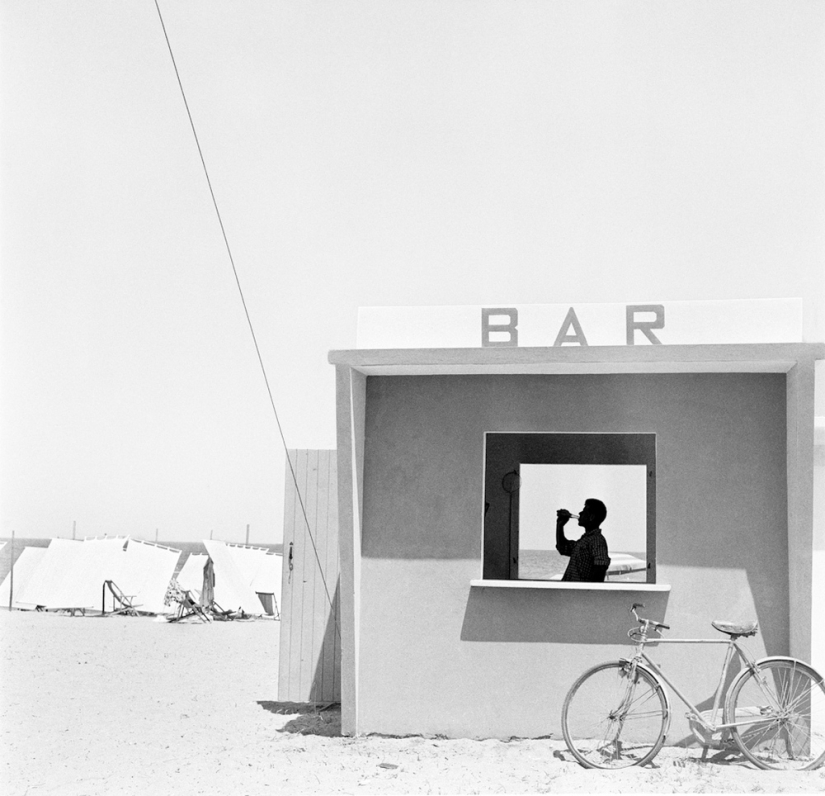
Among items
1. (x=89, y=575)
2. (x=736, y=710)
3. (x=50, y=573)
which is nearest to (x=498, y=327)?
(x=736, y=710)

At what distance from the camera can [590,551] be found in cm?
870

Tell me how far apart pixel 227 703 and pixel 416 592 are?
430 cm

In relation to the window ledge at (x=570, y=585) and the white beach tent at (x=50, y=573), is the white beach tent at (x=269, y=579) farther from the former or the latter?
the window ledge at (x=570, y=585)

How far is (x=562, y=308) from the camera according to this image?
348 inches

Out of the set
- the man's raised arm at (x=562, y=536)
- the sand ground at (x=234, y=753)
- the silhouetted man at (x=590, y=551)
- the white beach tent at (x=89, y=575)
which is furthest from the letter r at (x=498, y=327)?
the white beach tent at (x=89, y=575)

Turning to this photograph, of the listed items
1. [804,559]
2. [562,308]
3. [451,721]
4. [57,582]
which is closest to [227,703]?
[451,721]

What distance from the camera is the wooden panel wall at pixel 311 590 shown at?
392 inches

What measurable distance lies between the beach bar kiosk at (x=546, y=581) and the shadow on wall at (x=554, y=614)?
0.01 meters

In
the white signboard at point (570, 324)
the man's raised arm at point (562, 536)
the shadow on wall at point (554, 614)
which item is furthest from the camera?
the man's raised arm at point (562, 536)

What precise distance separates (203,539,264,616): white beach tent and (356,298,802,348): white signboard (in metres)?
16.1

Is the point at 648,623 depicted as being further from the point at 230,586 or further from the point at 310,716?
the point at 230,586

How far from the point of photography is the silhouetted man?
8.64 meters

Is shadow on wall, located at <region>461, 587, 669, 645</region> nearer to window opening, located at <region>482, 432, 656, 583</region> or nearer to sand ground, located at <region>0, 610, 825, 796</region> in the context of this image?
window opening, located at <region>482, 432, 656, 583</region>

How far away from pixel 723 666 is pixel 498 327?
3.35 m
